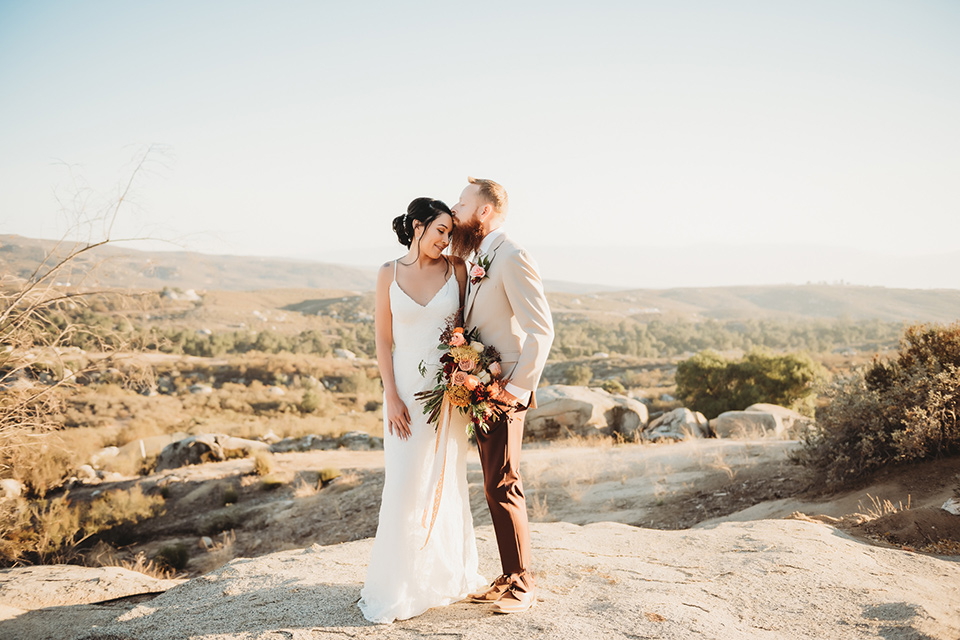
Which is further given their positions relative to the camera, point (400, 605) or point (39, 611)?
point (39, 611)

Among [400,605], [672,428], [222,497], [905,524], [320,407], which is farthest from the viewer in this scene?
[320,407]

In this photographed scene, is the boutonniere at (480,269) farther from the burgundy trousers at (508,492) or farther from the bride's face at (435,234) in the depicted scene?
Answer: the burgundy trousers at (508,492)

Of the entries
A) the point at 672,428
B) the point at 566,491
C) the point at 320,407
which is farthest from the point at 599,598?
the point at 320,407

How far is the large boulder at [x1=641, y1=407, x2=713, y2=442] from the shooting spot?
15555 millimetres

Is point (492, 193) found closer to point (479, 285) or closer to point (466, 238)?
point (466, 238)

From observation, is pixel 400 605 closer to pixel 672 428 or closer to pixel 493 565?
pixel 493 565

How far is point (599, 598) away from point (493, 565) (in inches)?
44.7

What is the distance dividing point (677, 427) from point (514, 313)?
13896mm

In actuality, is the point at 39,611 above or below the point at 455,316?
below

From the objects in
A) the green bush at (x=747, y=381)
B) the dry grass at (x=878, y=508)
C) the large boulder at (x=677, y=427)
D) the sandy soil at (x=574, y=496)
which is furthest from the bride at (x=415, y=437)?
the green bush at (x=747, y=381)

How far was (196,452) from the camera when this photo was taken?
14789 millimetres

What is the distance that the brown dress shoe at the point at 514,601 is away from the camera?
3.54 meters

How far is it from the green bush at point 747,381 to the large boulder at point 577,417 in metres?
4.11

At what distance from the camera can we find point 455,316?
3648 millimetres
